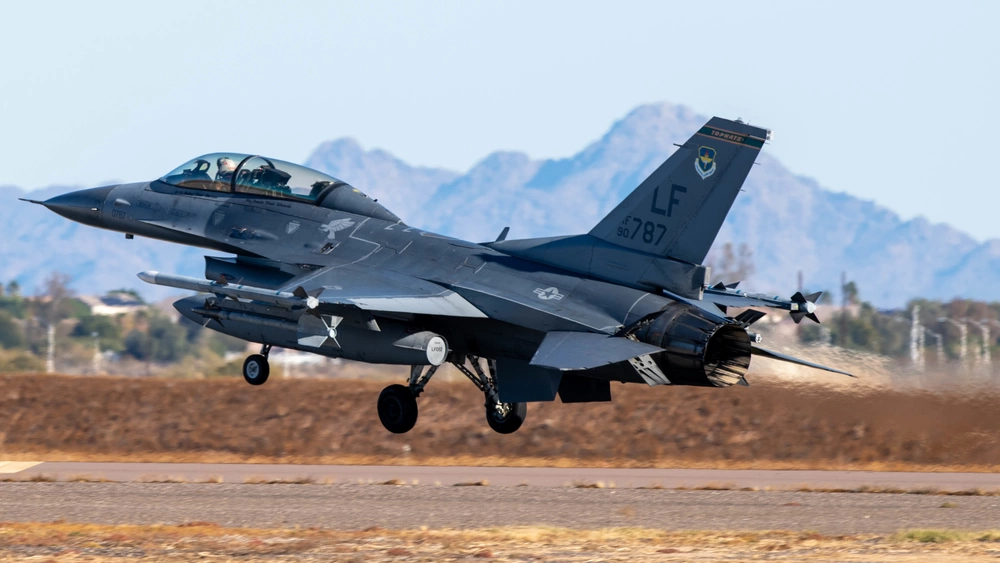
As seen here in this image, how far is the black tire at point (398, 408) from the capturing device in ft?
70.6

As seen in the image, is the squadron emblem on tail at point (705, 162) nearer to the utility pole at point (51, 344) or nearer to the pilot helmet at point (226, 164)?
the pilot helmet at point (226, 164)

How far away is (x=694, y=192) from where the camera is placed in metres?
19.6

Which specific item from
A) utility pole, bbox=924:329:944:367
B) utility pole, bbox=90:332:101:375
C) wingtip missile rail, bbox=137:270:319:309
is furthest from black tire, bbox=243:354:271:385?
utility pole, bbox=90:332:101:375

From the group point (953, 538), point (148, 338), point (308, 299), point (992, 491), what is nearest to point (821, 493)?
point (992, 491)

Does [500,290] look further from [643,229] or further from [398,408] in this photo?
[398,408]

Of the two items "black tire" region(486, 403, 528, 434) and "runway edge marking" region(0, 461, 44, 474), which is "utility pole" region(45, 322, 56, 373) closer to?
"runway edge marking" region(0, 461, 44, 474)

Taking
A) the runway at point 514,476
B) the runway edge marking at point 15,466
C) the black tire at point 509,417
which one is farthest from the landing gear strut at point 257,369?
the runway edge marking at point 15,466

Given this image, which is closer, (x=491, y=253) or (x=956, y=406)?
(x=491, y=253)

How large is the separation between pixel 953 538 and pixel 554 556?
6.71 m

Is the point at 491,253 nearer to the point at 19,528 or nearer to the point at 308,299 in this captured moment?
the point at 308,299

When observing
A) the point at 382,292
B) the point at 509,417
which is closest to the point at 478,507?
the point at 509,417

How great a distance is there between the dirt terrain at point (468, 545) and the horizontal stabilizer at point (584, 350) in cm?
252

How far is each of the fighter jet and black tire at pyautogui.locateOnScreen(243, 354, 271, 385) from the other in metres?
0.03

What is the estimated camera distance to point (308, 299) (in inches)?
736
